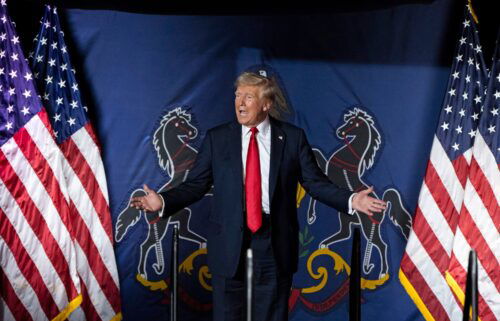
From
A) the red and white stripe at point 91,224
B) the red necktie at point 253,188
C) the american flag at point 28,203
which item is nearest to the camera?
the red necktie at point 253,188

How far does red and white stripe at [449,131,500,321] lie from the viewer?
5.46 meters

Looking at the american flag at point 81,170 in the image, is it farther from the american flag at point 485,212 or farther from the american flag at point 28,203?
the american flag at point 485,212

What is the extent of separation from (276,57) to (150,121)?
3.05ft

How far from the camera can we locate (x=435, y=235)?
221 inches

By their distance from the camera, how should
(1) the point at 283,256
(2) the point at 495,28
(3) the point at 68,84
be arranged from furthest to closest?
(2) the point at 495,28 → (3) the point at 68,84 → (1) the point at 283,256

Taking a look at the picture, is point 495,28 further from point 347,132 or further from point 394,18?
point 347,132

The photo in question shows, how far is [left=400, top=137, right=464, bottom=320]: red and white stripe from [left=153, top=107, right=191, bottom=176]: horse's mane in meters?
1.62

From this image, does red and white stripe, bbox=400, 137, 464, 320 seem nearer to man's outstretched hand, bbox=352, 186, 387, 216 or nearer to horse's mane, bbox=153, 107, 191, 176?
man's outstretched hand, bbox=352, 186, 387, 216

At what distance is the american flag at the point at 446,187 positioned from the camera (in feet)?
18.3

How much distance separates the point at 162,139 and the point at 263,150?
118 centimetres

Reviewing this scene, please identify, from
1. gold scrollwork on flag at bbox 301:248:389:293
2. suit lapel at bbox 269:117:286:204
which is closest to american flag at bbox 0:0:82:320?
suit lapel at bbox 269:117:286:204

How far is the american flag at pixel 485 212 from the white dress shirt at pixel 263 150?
57.6 inches

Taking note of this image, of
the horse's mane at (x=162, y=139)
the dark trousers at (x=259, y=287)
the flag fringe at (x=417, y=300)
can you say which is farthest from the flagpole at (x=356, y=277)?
the horse's mane at (x=162, y=139)

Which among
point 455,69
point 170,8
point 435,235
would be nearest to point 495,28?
point 455,69
